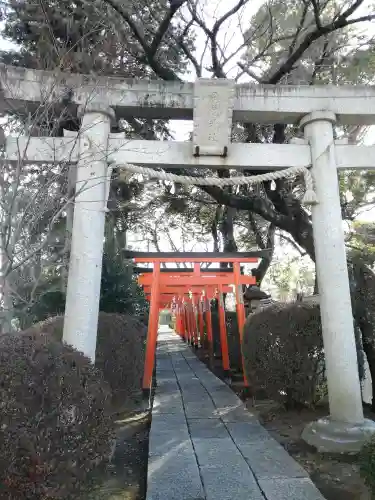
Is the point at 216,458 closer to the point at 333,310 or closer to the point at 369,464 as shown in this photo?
the point at 369,464

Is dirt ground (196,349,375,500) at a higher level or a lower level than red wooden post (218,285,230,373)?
lower

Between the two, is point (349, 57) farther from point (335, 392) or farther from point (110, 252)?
point (335, 392)

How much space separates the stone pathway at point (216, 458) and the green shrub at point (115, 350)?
1.95 feet

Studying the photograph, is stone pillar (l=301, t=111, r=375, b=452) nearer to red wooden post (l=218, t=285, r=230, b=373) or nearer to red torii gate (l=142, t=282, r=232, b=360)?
red torii gate (l=142, t=282, r=232, b=360)

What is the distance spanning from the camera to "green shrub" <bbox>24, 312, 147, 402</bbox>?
5.38 metres

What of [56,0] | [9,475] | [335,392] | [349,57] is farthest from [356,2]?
[9,475]

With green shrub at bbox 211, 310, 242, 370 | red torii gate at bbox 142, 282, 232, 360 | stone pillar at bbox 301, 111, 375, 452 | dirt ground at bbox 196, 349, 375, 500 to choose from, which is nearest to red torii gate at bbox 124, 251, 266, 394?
red torii gate at bbox 142, 282, 232, 360

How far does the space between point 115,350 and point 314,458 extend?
2697mm

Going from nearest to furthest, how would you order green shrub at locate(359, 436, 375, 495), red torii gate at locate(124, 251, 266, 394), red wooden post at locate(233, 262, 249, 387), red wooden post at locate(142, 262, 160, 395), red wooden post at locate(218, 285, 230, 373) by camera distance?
green shrub at locate(359, 436, 375, 495)
red wooden post at locate(142, 262, 160, 395)
red torii gate at locate(124, 251, 266, 394)
red wooden post at locate(233, 262, 249, 387)
red wooden post at locate(218, 285, 230, 373)

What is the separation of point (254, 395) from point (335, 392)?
2.75 m

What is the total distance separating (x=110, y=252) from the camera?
8.84 metres

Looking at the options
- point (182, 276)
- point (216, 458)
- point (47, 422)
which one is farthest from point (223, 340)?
point (47, 422)

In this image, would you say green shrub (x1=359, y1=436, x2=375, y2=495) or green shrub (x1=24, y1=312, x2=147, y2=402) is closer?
green shrub (x1=359, y1=436, x2=375, y2=495)

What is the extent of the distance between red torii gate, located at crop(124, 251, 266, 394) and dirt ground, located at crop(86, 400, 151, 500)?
6.85 feet
